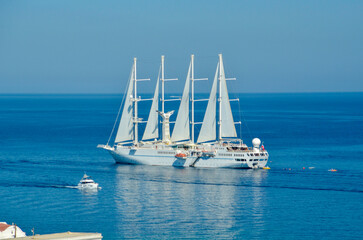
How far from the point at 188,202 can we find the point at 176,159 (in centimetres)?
2536

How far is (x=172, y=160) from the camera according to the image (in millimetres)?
101312

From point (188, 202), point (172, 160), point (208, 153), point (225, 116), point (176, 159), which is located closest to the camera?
point (188, 202)

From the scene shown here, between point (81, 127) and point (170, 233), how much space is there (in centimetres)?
10422

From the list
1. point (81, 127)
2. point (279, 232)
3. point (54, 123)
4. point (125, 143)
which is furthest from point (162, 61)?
point (54, 123)

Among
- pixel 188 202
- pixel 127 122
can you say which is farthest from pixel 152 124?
pixel 188 202

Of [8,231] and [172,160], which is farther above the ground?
[172,160]

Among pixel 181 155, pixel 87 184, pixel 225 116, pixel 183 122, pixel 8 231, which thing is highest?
pixel 225 116

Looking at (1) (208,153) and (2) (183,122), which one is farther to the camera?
(2) (183,122)

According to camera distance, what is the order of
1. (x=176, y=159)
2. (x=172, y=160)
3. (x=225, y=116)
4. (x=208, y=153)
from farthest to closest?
Result: (x=225, y=116) → (x=172, y=160) → (x=176, y=159) → (x=208, y=153)

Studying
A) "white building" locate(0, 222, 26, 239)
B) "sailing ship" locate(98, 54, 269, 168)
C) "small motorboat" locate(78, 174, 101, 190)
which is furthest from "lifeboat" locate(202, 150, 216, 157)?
"white building" locate(0, 222, 26, 239)

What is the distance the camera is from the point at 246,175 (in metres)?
93.1

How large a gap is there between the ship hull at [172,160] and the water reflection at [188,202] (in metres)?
1.77

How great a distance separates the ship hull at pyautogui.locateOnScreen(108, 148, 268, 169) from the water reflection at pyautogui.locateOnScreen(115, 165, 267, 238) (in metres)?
1.77

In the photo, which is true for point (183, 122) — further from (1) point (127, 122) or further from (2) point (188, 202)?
(2) point (188, 202)
